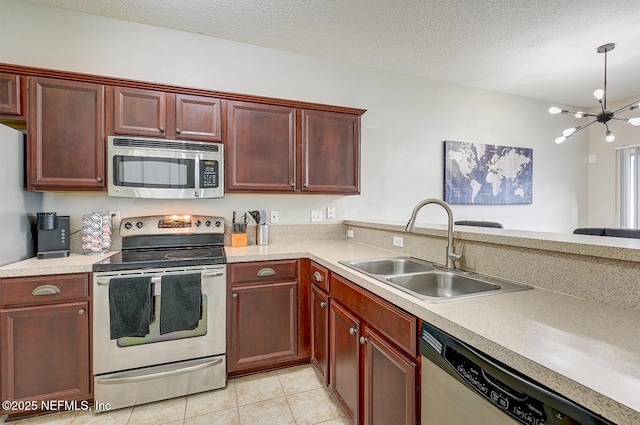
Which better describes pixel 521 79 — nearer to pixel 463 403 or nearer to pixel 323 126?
Result: pixel 323 126

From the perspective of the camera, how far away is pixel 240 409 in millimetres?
1900

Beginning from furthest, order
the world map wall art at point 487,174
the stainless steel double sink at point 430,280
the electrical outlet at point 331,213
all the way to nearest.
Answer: the world map wall art at point 487,174, the electrical outlet at point 331,213, the stainless steel double sink at point 430,280

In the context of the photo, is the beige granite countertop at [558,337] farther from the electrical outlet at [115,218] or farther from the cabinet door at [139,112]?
the electrical outlet at [115,218]

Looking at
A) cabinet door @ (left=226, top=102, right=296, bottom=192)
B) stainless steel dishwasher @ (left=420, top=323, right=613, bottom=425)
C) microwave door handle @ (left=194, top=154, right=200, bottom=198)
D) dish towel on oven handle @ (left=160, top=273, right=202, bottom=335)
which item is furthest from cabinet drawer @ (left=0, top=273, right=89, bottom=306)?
stainless steel dishwasher @ (left=420, top=323, right=613, bottom=425)

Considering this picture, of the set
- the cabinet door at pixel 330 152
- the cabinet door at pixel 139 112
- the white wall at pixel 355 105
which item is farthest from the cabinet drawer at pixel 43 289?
the cabinet door at pixel 330 152

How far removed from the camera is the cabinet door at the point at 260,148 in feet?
7.89

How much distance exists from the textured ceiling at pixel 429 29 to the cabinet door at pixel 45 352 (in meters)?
2.18

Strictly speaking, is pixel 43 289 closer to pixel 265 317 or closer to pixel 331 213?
pixel 265 317

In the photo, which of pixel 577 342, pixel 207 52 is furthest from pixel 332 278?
pixel 207 52

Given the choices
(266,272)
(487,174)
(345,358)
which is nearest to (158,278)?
(266,272)

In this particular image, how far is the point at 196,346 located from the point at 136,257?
73cm

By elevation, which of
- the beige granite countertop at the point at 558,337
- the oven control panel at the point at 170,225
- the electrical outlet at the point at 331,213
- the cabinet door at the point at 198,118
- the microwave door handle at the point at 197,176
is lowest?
the beige granite countertop at the point at 558,337

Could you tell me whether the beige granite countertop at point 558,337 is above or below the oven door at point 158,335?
above

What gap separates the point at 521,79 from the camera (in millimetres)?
3576
